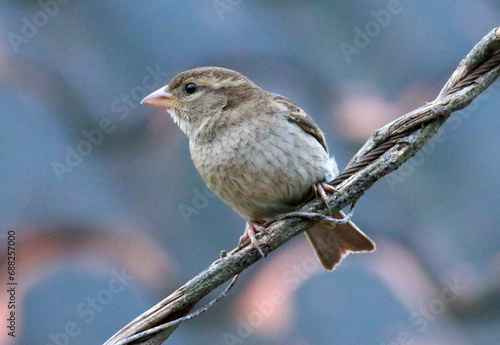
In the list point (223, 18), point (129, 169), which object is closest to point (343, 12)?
point (223, 18)

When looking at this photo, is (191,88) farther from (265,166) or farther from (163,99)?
(265,166)

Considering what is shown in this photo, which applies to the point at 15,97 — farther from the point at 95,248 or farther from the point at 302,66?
the point at 302,66

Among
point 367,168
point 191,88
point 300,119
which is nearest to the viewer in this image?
point 367,168

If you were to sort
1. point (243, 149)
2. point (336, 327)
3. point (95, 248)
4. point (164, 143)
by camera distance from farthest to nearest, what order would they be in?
point (164, 143)
point (95, 248)
point (336, 327)
point (243, 149)

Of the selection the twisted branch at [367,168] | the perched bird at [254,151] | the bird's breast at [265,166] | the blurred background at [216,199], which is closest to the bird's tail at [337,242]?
the perched bird at [254,151]

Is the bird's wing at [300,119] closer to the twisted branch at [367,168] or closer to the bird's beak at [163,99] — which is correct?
the bird's beak at [163,99]

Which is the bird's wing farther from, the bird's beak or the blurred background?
the blurred background

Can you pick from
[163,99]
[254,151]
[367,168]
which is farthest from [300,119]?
[367,168]
